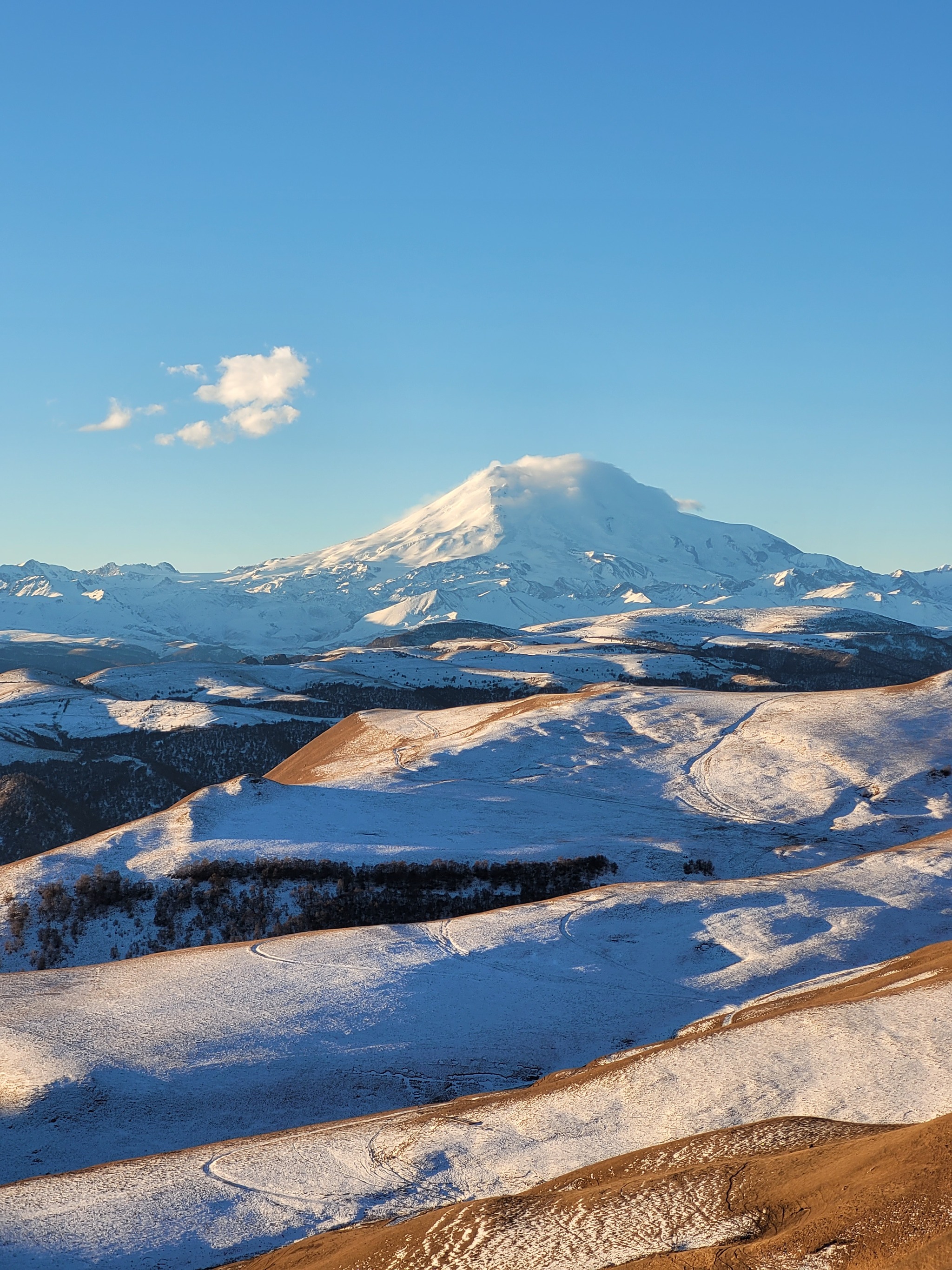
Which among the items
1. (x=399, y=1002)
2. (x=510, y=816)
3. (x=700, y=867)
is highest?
(x=510, y=816)

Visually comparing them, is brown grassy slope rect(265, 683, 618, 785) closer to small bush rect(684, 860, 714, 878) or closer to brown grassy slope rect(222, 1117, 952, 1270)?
small bush rect(684, 860, 714, 878)

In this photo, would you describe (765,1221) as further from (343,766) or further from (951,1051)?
(343,766)

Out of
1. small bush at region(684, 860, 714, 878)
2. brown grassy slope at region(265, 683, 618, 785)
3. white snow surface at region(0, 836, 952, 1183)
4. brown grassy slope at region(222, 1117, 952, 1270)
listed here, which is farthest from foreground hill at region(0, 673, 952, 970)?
brown grassy slope at region(222, 1117, 952, 1270)

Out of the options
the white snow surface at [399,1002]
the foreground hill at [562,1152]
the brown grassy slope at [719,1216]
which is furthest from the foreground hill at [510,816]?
the brown grassy slope at [719,1216]

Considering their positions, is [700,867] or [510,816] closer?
→ [700,867]

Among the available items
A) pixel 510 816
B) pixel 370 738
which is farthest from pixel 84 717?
pixel 510 816

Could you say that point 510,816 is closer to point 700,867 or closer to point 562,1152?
point 700,867
